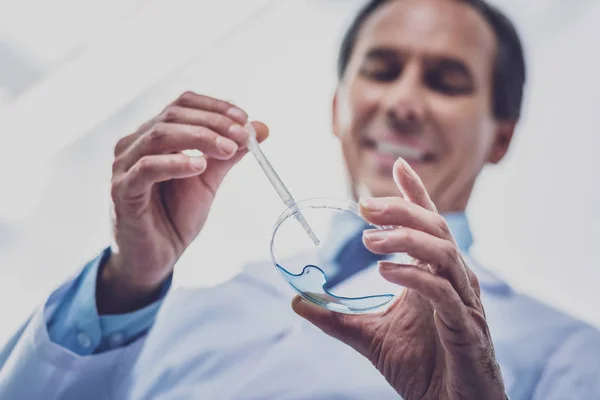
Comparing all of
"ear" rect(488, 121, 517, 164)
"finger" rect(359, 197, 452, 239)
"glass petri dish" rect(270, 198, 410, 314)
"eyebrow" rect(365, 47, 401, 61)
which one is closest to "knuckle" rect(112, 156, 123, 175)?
"glass petri dish" rect(270, 198, 410, 314)

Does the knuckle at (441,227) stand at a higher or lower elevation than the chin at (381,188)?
higher

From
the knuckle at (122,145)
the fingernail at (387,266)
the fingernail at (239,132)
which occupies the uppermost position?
the knuckle at (122,145)

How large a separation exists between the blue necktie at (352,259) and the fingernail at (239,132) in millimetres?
183

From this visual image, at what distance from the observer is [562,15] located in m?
1.16

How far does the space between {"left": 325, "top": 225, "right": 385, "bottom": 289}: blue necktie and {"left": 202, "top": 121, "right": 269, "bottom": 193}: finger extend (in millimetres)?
184

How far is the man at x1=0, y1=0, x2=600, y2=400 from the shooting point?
69 cm

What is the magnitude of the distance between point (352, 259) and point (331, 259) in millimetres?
28

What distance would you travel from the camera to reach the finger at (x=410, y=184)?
2.18ft

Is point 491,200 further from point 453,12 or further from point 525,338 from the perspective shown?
point 453,12

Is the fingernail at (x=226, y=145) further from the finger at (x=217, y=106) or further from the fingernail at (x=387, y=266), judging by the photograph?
the fingernail at (x=387, y=266)

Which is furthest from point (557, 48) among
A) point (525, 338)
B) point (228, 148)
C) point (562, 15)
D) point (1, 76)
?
point (1, 76)

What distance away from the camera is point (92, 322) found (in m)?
0.93

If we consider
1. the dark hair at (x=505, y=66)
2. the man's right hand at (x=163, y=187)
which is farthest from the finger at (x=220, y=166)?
the dark hair at (x=505, y=66)

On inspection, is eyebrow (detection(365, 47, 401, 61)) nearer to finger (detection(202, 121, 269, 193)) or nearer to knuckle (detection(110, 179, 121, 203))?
finger (detection(202, 121, 269, 193))
